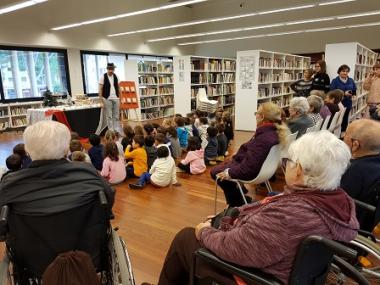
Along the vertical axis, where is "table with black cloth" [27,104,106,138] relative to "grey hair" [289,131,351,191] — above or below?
below

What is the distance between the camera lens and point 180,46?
1401cm

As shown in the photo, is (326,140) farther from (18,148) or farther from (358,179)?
(18,148)

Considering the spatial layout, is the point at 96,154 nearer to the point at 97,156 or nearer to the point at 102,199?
the point at 97,156

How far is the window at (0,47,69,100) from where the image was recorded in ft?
27.7

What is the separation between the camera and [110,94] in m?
6.61

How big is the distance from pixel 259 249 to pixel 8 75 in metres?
9.59

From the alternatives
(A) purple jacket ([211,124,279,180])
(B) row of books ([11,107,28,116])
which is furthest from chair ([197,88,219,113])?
(A) purple jacket ([211,124,279,180])

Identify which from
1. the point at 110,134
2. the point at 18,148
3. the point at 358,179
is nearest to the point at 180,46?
the point at 110,134

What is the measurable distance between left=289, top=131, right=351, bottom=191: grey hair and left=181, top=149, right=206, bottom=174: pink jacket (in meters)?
3.19

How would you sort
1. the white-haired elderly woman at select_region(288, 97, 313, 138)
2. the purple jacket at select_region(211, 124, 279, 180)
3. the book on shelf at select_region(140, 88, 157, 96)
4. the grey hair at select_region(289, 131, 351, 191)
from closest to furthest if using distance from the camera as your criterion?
the grey hair at select_region(289, 131, 351, 191)
the purple jacket at select_region(211, 124, 279, 180)
the white-haired elderly woman at select_region(288, 97, 313, 138)
the book on shelf at select_region(140, 88, 157, 96)

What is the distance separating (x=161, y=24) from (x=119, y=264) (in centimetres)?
1258

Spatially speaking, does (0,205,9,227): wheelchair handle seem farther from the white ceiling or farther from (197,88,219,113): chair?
the white ceiling

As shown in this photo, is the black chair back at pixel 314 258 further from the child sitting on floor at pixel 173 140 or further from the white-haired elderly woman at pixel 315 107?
the child sitting on floor at pixel 173 140

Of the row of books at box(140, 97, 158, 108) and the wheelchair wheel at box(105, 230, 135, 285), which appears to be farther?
the row of books at box(140, 97, 158, 108)
